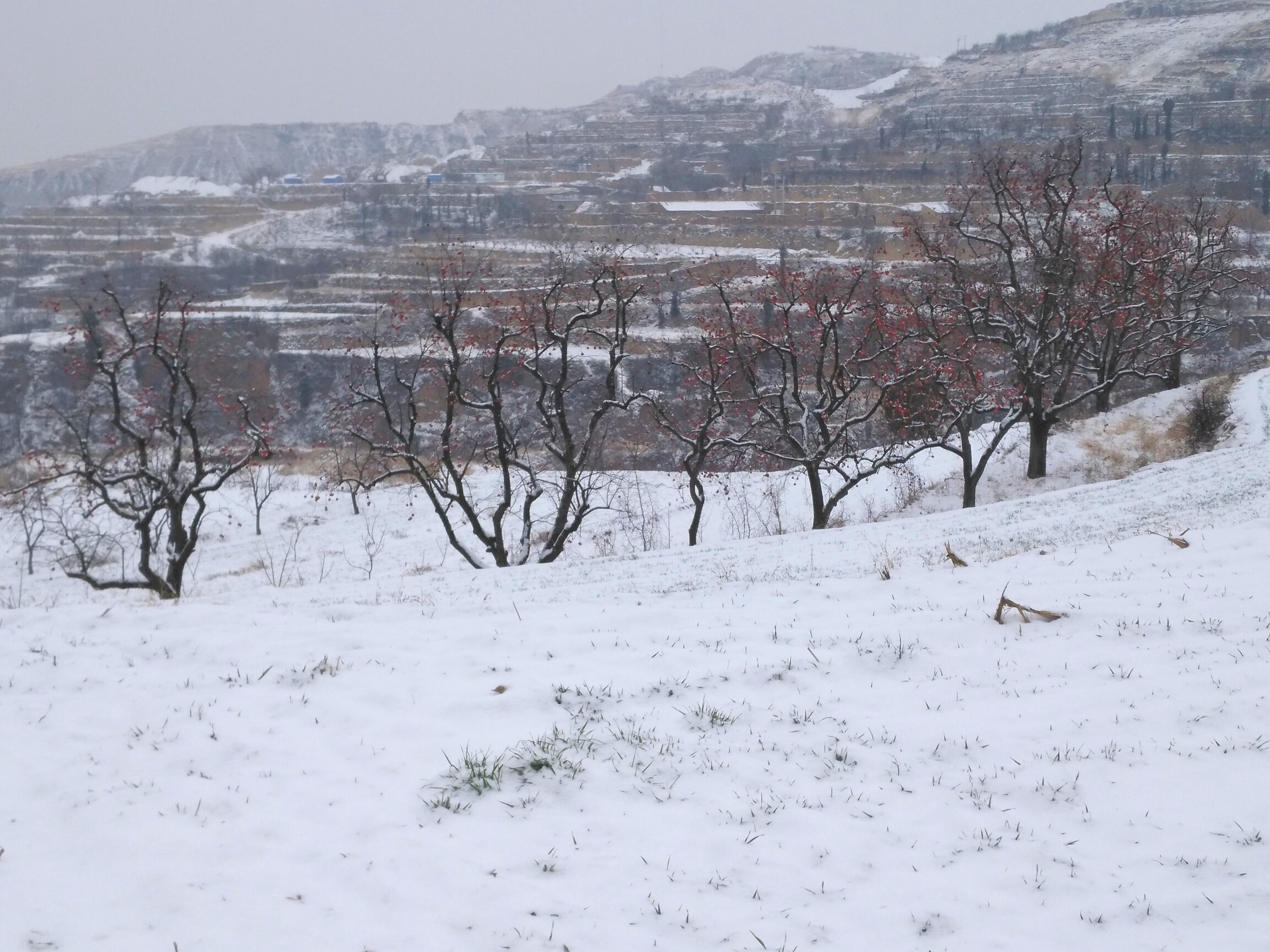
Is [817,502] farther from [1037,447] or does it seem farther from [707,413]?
[1037,447]

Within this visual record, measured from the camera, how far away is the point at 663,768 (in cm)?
490

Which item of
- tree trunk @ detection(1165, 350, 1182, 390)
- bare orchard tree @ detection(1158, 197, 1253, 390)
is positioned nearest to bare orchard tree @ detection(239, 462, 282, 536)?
bare orchard tree @ detection(1158, 197, 1253, 390)

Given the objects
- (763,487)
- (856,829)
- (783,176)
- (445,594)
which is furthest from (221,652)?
(783,176)

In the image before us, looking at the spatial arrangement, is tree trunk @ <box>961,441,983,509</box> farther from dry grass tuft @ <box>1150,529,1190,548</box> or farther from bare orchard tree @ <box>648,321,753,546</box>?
dry grass tuft @ <box>1150,529,1190,548</box>

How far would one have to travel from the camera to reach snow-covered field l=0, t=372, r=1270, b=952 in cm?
370

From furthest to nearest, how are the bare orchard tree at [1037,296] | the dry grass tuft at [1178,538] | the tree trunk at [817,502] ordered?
the bare orchard tree at [1037,296]
the tree trunk at [817,502]
the dry grass tuft at [1178,538]

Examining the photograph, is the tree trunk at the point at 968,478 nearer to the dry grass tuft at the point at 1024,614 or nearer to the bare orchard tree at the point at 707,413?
the bare orchard tree at the point at 707,413

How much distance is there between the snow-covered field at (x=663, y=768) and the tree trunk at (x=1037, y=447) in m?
12.3

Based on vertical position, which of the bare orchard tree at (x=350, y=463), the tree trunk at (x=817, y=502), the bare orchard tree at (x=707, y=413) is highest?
the bare orchard tree at (x=707, y=413)

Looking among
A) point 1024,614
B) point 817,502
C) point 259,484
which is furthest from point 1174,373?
point 259,484

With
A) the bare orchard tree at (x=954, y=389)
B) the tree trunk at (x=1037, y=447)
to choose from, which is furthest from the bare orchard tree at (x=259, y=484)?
the tree trunk at (x=1037, y=447)

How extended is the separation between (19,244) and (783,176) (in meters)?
115

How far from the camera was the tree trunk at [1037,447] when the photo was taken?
1978cm

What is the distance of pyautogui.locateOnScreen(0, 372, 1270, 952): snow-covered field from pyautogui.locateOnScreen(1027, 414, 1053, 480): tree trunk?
1228 centimetres
